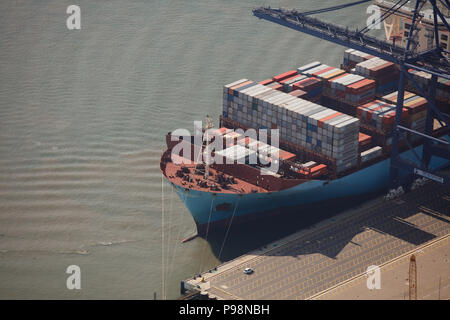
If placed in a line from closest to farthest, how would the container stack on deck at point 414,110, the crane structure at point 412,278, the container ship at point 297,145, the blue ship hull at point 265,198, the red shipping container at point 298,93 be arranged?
the crane structure at point 412,278 → the blue ship hull at point 265,198 → the container ship at point 297,145 → the container stack on deck at point 414,110 → the red shipping container at point 298,93

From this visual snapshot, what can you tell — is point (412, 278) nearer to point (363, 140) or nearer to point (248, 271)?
point (248, 271)

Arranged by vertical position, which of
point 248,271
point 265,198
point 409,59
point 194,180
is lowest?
point 248,271

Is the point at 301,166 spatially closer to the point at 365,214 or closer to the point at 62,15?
the point at 365,214

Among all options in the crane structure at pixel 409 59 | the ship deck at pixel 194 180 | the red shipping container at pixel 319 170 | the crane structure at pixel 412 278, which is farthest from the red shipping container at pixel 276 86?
the crane structure at pixel 412 278

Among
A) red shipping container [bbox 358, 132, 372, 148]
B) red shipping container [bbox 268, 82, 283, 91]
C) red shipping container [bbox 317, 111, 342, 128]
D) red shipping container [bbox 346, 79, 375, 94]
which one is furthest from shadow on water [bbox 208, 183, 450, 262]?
red shipping container [bbox 268, 82, 283, 91]

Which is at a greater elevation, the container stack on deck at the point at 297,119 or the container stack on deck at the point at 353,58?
the container stack on deck at the point at 353,58

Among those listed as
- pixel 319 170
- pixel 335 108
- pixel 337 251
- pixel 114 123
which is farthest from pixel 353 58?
pixel 337 251

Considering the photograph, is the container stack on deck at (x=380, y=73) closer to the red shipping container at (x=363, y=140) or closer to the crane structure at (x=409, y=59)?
the crane structure at (x=409, y=59)

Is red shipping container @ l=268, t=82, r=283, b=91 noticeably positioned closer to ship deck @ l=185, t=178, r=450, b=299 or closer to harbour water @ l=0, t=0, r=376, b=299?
harbour water @ l=0, t=0, r=376, b=299
